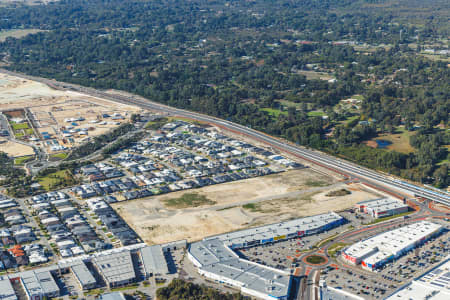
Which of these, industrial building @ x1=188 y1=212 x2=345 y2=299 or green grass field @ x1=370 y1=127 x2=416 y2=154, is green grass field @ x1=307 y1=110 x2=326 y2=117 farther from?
industrial building @ x1=188 y1=212 x2=345 y2=299

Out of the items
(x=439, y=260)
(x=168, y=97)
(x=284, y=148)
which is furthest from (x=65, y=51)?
(x=439, y=260)

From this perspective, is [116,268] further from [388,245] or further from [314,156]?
[314,156]

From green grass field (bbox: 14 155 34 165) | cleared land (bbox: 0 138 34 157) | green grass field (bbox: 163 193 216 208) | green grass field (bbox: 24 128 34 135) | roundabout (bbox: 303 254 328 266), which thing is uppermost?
green grass field (bbox: 24 128 34 135)

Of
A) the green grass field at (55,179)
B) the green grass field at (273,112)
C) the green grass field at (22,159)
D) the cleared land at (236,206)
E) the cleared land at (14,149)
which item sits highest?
the green grass field at (273,112)

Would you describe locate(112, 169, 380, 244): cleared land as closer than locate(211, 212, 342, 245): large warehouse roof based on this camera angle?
No

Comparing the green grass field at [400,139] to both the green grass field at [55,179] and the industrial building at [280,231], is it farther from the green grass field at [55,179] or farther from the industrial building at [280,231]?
the green grass field at [55,179]

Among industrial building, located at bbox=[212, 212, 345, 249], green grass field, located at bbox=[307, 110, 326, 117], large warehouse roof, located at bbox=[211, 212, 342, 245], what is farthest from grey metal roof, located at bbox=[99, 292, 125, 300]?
green grass field, located at bbox=[307, 110, 326, 117]

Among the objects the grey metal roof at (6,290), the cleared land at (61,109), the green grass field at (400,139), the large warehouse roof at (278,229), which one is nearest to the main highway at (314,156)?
the cleared land at (61,109)
